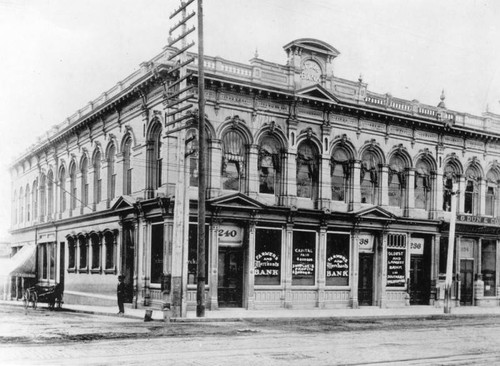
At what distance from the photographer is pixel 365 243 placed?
29250mm

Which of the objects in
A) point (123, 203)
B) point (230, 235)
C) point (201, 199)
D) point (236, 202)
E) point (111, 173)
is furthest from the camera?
point (111, 173)

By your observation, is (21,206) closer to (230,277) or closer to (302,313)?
(230,277)

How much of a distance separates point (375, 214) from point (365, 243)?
1547 millimetres

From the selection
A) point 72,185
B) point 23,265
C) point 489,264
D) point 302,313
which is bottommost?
point 302,313

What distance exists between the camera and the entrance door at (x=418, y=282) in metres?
30.9

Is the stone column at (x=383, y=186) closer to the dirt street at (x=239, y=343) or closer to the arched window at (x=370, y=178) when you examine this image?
the arched window at (x=370, y=178)

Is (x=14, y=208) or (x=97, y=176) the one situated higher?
(x=97, y=176)

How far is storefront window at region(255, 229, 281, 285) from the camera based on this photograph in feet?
85.4

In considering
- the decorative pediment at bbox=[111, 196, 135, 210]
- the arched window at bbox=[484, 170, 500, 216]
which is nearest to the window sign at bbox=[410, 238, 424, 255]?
the arched window at bbox=[484, 170, 500, 216]

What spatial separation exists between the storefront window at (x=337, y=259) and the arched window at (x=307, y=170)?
2210 millimetres

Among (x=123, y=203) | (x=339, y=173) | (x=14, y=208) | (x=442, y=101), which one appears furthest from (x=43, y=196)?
A: (x=442, y=101)

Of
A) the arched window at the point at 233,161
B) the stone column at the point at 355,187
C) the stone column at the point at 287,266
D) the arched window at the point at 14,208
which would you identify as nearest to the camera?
the arched window at the point at 233,161

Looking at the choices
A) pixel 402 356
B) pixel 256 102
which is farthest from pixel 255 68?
pixel 402 356

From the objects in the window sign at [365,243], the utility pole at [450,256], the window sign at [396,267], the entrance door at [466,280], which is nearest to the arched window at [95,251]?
the window sign at [365,243]
